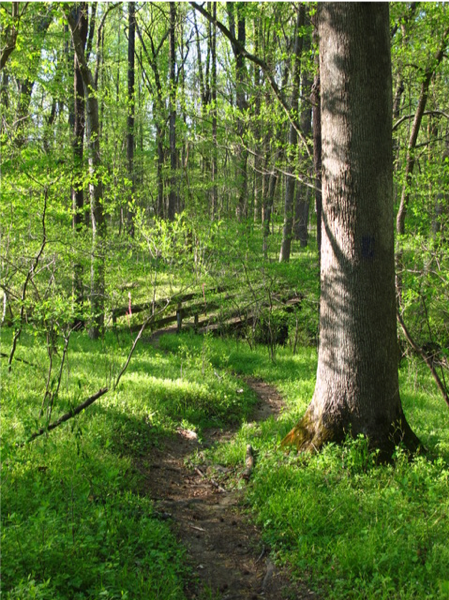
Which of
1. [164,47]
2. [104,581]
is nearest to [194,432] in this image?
[104,581]

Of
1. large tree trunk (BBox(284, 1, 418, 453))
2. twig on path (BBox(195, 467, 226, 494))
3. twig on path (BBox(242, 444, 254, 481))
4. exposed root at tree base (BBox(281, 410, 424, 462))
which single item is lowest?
twig on path (BBox(195, 467, 226, 494))

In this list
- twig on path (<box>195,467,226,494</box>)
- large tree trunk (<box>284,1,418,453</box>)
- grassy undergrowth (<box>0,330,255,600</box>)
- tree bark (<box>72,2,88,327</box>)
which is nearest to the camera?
grassy undergrowth (<box>0,330,255,600</box>)

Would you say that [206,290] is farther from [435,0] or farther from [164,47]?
[164,47]

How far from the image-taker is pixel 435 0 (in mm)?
8094

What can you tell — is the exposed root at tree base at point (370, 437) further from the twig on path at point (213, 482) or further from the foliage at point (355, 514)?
the twig on path at point (213, 482)

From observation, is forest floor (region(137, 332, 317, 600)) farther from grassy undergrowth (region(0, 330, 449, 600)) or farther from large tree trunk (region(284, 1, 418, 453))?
large tree trunk (region(284, 1, 418, 453))

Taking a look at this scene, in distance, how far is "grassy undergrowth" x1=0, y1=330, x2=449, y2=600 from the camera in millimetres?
3055

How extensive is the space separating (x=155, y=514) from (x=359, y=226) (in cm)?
344

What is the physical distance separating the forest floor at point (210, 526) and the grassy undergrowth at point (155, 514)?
0.13 m

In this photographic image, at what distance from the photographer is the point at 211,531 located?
4.18 m

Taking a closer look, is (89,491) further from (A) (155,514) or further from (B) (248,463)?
(B) (248,463)

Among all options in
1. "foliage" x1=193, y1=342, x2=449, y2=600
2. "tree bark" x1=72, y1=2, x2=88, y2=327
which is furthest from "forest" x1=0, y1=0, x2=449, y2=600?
"tree bark" x1=72, y1=2, x2=88, y2=327

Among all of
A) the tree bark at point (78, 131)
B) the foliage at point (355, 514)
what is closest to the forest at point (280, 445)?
the foliage at point (355, 514)

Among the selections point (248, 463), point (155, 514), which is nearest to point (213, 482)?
point (248, 463)
